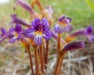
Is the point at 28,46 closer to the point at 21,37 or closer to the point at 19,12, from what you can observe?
the point at 21,37

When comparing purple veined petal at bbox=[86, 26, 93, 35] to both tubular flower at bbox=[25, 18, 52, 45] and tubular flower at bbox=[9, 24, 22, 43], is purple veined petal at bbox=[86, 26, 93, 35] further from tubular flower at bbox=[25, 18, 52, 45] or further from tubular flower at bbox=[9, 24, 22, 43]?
tubular flower at bbox=[9, 24, 22, 43]

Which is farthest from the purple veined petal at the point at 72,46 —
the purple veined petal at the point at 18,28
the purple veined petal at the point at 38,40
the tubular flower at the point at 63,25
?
the purple veined petal at the point at 18,28

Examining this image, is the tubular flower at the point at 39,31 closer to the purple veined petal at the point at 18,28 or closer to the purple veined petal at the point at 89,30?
the purple veined petal at the point at 18,28

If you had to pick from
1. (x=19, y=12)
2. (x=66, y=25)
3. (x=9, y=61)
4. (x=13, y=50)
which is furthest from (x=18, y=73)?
(x=66, y=25)

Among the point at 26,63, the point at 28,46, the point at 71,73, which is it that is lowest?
the point at 71,73

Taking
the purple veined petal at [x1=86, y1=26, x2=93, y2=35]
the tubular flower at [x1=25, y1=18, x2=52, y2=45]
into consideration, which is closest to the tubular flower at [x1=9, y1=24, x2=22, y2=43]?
the tubular flower at [x1=25, y1=18, x2=52, y2=45]

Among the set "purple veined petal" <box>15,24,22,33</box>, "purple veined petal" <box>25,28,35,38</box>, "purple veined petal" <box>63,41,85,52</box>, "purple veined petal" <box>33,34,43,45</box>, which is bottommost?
"purple veined petal" <box>63,41,85,52</box>

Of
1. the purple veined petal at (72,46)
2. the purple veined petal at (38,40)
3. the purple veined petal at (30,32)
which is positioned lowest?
the purple veined petal at (72,46)

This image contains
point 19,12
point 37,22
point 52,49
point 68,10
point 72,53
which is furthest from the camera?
point 52,49
